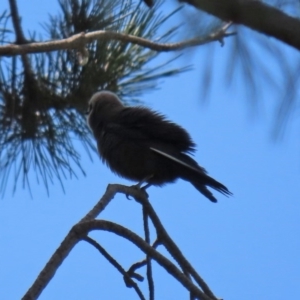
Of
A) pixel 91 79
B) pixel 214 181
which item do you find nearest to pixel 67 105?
pixel 91 79

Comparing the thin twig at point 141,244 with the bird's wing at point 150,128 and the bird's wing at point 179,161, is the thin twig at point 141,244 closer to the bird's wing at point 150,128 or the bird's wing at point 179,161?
the bird's wing at point 179,161

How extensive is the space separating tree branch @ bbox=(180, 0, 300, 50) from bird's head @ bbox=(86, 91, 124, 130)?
7.12 feet

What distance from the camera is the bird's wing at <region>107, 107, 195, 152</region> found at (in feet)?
9.45

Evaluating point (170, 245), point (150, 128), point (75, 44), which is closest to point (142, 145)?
point (150, 128)

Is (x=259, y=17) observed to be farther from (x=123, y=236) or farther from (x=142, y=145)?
Answer: (x=142, y=145)

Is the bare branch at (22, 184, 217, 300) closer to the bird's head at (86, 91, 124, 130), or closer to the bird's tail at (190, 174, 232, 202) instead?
the bird's tail at (190, 174, 232, 202)

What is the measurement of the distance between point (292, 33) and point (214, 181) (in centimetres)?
173

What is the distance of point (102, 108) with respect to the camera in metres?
3.10

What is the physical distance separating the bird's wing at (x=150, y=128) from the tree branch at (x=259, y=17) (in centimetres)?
200

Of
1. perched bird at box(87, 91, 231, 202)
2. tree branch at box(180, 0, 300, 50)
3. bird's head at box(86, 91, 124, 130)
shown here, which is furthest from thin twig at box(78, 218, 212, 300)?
bird's head at box(86, 91, 124, 130)

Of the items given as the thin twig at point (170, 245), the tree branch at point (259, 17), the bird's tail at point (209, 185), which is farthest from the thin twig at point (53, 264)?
the bird's tail at point (209, 185)

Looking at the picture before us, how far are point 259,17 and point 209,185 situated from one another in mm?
1767

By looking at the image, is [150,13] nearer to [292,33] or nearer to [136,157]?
[136,157]

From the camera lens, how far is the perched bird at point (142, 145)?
2.74 meters
